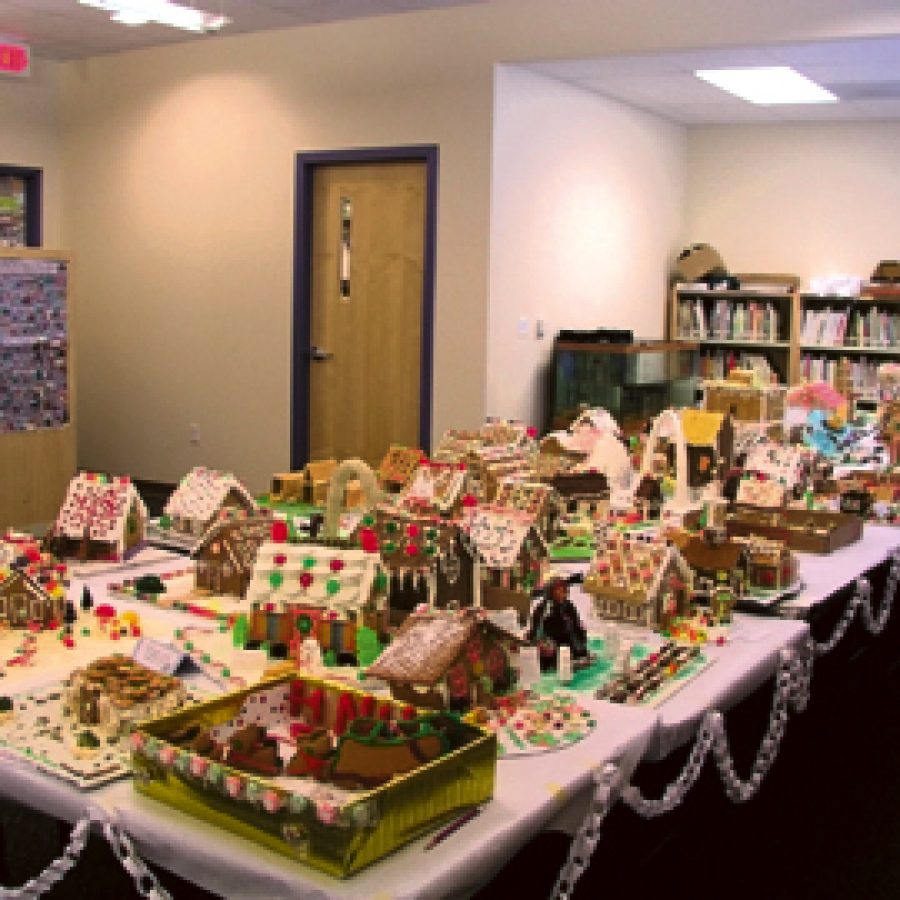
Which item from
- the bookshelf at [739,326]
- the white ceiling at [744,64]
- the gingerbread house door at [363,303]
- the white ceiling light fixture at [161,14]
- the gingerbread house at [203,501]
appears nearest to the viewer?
the gingerbread house at [203,501]

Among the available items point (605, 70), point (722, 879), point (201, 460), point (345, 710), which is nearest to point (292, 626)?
point (345, 710)

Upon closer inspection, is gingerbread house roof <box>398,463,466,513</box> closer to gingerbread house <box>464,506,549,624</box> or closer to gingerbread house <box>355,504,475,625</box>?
gingerbread house <box>464,506,549,624</box>

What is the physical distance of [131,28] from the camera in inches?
291

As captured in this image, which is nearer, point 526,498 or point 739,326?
point 526,498

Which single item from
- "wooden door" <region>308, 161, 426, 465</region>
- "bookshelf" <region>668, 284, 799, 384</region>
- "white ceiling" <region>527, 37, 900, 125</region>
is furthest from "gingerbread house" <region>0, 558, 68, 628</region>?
"bookshelf" <region>668, 284, 799, 384</region>

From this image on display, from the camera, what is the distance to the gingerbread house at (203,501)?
3.45 m

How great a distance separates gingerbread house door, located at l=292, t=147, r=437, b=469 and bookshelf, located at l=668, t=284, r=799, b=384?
2.83m

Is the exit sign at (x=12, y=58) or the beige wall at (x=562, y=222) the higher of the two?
the exit sign at (x=12, y=58)

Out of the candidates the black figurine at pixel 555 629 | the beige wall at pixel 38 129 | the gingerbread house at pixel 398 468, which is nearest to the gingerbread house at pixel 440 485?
the gingerbread house at pixel 398 468

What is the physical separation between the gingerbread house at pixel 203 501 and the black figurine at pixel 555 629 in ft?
3.78

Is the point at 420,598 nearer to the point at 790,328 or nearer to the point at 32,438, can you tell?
the point at 32,438

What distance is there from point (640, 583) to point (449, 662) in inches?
32.7

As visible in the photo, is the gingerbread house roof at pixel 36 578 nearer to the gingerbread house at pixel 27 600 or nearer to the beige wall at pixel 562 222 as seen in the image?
the gingerbread house at pixel 27 600

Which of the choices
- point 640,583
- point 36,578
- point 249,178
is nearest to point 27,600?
point 36,578
